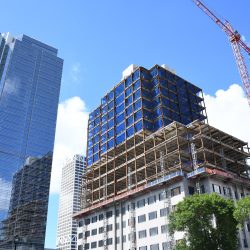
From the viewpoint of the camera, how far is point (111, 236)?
102812 mm

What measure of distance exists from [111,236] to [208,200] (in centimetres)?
4811

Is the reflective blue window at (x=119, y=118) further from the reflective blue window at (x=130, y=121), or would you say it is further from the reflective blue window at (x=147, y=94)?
the reflective blue window at (x=147, y=94)

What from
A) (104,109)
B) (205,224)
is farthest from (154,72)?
(205,224)

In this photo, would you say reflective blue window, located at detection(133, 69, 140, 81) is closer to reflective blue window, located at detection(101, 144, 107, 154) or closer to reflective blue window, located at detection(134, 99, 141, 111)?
reflective blue window, located at detection(134, 99, 141, 111)

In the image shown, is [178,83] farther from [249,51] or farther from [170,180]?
[170,180]

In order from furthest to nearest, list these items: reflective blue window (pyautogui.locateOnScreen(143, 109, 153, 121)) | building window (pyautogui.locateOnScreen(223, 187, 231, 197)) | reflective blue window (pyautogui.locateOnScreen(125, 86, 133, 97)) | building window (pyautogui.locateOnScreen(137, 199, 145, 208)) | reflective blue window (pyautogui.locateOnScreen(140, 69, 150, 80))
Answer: reflective blue window (pyautogui.locateOnScreen(125, 86, 133, 97)), reflective blue window (pyautogui.locateOnScreen(140, 69, 150, 80)), reflective blue window (pyautogui.locateOnScreen(143, 109, 153, 121)), building window (pyautogui.locateOnScreen(137, 199, 145, 208)), building window (pyautogui.locateOnScreen(223, 187, 231, 197))

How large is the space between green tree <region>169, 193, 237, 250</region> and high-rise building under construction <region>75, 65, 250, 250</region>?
63.0ft

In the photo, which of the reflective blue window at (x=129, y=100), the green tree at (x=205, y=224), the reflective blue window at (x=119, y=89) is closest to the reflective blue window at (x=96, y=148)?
the reflective blue window at (x=119, y=89)

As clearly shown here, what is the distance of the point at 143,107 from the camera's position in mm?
112562

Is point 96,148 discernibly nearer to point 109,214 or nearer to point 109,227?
point 109,214

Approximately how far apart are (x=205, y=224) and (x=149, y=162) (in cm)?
4613

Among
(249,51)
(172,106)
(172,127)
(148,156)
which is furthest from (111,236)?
(249,51)

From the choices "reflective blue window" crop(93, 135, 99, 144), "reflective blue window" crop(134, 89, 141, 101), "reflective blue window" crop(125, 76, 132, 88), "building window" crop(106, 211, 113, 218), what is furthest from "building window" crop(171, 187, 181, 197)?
"reflective blue window" crop(93, 135, 99, 144)

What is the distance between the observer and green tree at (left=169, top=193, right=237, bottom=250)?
61969 mm
